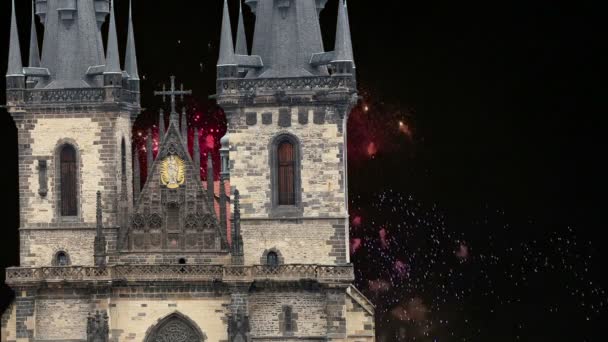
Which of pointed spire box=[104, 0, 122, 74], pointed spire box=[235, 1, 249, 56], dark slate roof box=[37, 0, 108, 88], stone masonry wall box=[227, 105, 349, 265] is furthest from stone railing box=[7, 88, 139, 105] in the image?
stone masonry wall box=[227, 105, 349, 265]

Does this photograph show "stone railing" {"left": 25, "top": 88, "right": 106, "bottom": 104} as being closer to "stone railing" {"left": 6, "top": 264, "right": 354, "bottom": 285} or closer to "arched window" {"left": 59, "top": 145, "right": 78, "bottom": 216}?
"arched window" {"left": 59, "top": 145, "right": 78, "bottom": 216}

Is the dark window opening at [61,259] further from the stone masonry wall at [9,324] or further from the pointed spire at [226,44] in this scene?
the pointed spire at [226,44]

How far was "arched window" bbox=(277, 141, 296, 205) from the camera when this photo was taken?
303 feet

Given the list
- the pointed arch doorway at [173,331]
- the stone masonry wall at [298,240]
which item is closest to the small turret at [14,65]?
the stone masonry wall at [298,240]

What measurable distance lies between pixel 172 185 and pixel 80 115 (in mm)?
4650

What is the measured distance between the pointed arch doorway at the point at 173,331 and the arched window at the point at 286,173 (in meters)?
5.94

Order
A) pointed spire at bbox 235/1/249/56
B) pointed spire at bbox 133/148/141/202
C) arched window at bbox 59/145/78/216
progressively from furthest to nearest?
pointed spire at bbox 133/148/141/202, arched window at bbox 59/145/78/216, pointed spire at bbox 235/1/249/56

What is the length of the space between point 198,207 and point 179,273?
265 cm

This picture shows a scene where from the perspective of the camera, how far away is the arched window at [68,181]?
308ft

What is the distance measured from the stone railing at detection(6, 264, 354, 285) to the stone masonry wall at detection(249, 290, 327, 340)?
28.2 inches

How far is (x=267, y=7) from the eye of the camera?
93.5m

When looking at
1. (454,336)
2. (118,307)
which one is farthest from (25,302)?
(454,336)

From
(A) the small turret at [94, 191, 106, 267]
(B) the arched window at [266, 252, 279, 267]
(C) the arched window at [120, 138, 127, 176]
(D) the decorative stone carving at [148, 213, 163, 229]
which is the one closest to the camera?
(B) the arched window at [266, 252, 279, 267]

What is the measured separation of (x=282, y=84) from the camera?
91938 millimetres
